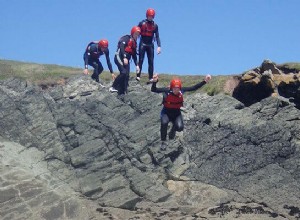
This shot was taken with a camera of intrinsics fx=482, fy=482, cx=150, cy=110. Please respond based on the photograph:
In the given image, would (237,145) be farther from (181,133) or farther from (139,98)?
(139,98)

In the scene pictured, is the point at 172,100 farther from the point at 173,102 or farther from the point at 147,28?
the point at 147,28

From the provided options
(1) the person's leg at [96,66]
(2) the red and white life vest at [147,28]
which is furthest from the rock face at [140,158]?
(2) the red and white life vest at [147,28]

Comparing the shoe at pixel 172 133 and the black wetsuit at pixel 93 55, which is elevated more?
the black wetsuit at pixel 93 55

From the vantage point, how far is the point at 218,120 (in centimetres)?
2238

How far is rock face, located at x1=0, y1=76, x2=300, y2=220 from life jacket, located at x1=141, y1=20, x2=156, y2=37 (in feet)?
10.4

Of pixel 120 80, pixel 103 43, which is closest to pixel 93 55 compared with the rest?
pixel 103 43

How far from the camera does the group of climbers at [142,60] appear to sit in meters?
20.1

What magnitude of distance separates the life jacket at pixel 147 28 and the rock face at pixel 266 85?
5.41 metres

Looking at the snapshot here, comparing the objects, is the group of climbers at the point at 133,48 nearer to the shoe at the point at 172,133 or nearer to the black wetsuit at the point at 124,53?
the black wetsuit at the point at 124,53

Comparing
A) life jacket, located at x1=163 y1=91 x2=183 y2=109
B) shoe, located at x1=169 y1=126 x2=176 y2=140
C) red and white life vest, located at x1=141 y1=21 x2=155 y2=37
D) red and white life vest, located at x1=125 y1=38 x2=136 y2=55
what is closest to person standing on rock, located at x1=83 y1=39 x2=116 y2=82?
red and white life vest, located at x1=125 y1=38 x2=136 y2=55

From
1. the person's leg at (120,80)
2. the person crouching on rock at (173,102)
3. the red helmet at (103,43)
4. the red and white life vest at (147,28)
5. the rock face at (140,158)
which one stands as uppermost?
the red and white life vest at (147,28)

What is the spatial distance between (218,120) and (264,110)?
2.13 meters

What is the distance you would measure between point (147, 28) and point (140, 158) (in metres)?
6.47

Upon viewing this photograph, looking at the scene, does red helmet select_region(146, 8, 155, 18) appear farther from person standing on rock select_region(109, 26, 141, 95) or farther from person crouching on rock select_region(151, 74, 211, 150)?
person crouching on rock select_region(151, 74, 211, 150)
